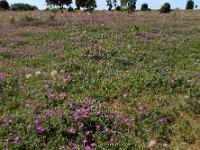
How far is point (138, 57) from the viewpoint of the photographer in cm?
1338

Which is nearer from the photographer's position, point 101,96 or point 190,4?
point 101,96

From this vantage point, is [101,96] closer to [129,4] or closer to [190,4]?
[129,4]

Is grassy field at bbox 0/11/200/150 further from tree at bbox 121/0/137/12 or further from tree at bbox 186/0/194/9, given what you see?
tree at bbox 186/0/194/9

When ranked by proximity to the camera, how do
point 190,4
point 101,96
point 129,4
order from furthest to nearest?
point 190,4
point 129,4
point 101,96

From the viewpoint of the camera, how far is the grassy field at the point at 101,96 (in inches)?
287

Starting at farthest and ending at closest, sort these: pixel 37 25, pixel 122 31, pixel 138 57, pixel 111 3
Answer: pixel 111 3 → pixel 37 25 → pixel 122 31 → pixel 138 57

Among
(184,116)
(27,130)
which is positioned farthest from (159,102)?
(27,130)

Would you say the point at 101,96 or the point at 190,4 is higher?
the point at 101,96

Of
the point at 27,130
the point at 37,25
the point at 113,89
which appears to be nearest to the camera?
the point at 27,130

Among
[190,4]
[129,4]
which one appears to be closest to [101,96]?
[129,4]

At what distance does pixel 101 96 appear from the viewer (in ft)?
31.0

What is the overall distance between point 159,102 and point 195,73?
2.59 m

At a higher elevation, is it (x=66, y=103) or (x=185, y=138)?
(x=66, y=103)

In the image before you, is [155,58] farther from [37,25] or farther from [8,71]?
[37,25]
